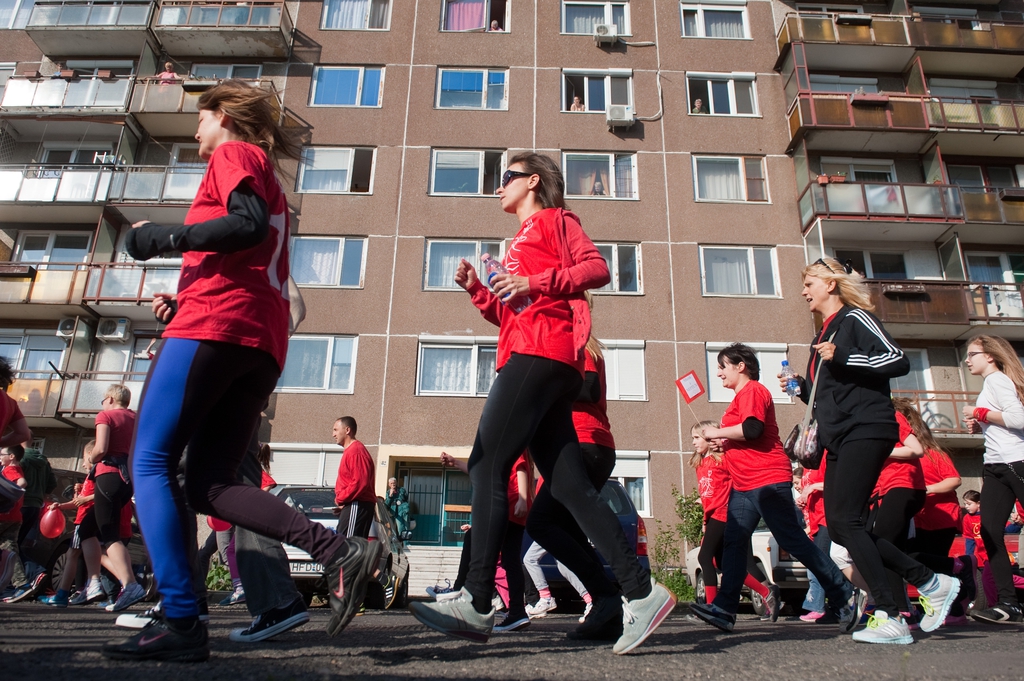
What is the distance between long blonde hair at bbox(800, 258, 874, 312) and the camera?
451 cm

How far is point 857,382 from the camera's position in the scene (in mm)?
4211

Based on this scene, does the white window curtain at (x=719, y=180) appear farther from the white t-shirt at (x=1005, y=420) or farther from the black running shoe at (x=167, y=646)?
the black running shoe at (x=167, y=646)

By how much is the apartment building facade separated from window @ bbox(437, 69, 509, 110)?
0.36ft

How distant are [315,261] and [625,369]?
900 cm

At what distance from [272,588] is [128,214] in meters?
21.8

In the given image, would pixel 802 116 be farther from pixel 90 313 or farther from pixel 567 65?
pixel 90 313

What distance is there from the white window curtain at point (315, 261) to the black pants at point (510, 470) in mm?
18809

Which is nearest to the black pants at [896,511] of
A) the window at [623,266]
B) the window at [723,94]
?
the window at [623,266]

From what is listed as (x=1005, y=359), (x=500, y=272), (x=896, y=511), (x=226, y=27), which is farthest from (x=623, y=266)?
(x=500, y=272)

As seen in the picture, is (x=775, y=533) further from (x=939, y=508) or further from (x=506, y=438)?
(x=506, y=438)

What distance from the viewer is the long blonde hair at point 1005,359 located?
5.71 m

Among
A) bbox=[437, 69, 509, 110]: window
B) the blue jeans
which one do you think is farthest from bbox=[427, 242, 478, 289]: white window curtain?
the blue jeans

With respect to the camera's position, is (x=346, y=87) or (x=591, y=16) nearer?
(x=346, y=87)

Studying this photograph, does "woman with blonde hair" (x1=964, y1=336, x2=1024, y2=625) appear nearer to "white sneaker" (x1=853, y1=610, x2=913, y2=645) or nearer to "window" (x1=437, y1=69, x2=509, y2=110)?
"white sneaker" (x1=853, y1=610, x2=913, y2=645)
